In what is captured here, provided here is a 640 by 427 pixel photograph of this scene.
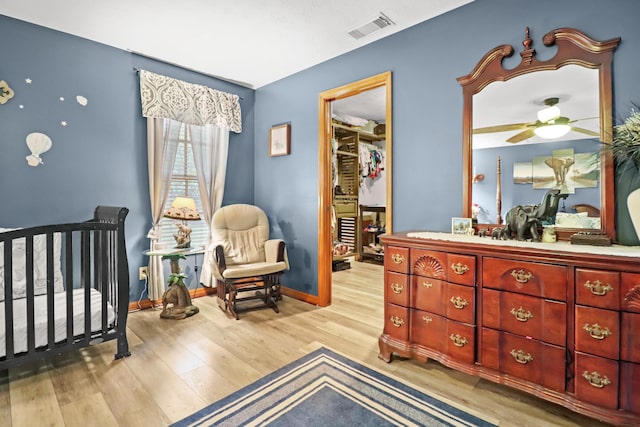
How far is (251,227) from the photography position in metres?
3.71

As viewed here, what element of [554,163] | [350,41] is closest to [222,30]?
[350,41]

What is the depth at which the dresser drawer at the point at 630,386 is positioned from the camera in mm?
1437

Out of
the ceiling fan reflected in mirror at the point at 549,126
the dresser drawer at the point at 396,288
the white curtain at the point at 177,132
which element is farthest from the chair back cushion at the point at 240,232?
the ceiling fan reflected in mirror at the point at 549,126

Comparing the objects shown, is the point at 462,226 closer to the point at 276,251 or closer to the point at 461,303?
the point at 461,303

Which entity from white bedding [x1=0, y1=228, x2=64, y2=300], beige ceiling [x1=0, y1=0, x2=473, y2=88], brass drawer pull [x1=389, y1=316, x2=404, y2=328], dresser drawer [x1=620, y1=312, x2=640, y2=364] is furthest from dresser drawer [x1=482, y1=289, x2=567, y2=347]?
white bedding [x1=0, y1=228, x2=64, y2=300]

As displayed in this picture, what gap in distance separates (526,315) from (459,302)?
0.35m

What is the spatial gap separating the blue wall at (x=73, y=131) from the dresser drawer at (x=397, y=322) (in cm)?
261

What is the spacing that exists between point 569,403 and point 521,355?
27cm

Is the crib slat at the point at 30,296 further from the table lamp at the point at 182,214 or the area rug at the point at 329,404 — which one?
the table lamp at the point at 182,214

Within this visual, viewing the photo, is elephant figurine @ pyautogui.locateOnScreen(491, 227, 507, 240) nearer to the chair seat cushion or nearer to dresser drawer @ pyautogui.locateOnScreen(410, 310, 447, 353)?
dresser drawer @ pyautogui.locateOnScreen(410, 310, 447, 353)

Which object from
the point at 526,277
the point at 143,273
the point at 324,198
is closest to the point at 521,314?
the point at 526,277

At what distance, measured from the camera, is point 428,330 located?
209 cm

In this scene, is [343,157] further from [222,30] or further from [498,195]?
[498,195]

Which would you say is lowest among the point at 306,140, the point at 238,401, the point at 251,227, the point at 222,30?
the point at 238,401
